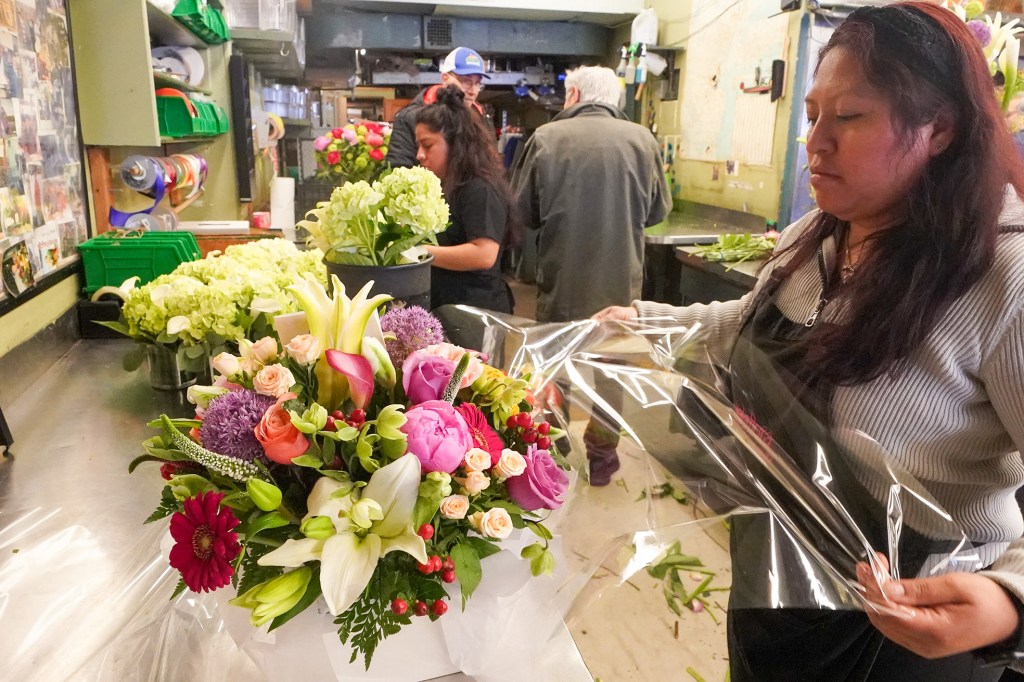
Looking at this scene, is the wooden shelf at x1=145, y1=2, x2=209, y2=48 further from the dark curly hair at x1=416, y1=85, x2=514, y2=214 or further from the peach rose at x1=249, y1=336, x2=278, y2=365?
the peach rose at x1=249, y1=336, x2=278, y2=365

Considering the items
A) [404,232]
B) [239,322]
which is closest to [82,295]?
[239,322]

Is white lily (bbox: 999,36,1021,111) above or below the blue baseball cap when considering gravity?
below

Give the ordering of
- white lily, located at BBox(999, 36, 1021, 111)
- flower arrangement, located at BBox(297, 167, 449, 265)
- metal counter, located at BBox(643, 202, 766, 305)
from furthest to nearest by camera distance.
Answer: metal counter, located at BBox(643, 202, 766, 305) → white lily, located at BBox(999, 36, 1021, 111) → flower arrangement, located at BBox(297, 167, 449, 265)

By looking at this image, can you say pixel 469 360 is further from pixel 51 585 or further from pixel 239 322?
pixel 239 322

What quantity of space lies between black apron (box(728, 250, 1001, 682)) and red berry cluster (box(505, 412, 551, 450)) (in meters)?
0.23

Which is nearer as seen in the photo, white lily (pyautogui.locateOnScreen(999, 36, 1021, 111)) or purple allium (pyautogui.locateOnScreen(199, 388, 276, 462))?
purple allium (pyautogui.locateOnScreen(199, 388, 276, 462))

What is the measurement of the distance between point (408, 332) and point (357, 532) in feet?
0.94

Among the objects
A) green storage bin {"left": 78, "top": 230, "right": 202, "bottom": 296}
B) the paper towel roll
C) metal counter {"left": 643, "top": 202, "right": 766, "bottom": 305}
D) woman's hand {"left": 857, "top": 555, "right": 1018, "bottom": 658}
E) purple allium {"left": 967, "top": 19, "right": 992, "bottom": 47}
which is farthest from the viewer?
metal counter {"left": 643, "top": 202, "right": 766, "bottom": 305}

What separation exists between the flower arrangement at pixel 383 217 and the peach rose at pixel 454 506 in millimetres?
838

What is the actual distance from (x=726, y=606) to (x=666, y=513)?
125 millimetres

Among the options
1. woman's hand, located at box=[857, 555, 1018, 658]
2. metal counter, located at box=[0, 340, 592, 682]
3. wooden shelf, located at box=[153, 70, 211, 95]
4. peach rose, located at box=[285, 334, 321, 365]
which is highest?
wooden shelf, located at box=[153, 70, 211, 95]

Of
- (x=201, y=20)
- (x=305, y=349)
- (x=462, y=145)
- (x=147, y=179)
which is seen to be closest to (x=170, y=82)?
(x=201, y=20)

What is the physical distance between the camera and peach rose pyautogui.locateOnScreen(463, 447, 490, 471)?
28.0 inches

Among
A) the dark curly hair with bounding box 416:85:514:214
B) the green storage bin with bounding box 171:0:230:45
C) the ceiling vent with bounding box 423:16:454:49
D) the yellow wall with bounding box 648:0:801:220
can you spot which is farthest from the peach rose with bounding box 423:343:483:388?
the ceiling vent with bounding box 423:16:454:49
